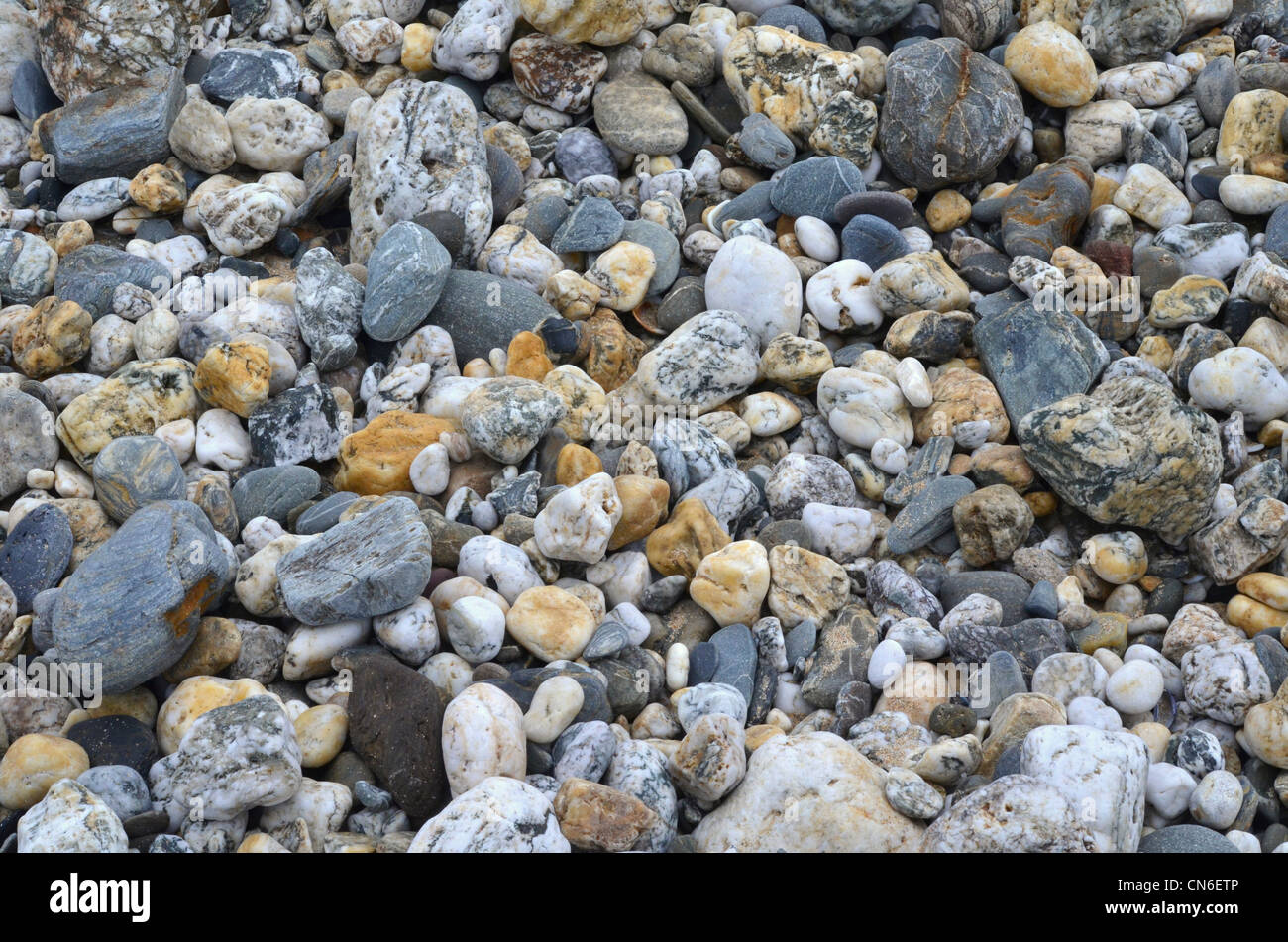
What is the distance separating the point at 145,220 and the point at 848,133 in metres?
3.77

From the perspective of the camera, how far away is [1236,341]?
17.3 feet

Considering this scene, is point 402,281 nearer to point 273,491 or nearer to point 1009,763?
point 273,491

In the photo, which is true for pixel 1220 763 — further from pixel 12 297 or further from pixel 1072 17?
A: pixel 12 297

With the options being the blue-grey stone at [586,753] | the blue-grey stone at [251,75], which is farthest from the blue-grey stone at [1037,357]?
the blue-grey stone at [251,75]

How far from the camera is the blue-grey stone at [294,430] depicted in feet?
16.1

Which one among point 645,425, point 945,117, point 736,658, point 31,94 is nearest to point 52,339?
point 31,94

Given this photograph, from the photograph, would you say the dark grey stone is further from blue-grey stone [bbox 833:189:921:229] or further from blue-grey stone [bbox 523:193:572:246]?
blue-grey stone [bbox 833:189:921:229]

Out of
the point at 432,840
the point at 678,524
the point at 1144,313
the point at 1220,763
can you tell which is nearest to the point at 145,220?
the point at 678,524

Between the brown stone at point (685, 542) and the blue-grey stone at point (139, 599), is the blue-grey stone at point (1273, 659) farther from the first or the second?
the blue-grey stone at point (139, 599)

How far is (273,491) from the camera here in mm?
4730

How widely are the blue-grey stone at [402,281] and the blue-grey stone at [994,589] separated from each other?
2.65m

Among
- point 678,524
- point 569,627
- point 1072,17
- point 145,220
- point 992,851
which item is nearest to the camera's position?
point 992,851

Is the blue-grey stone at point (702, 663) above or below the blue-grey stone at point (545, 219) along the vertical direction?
below

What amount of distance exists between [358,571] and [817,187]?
3230 millimetres
